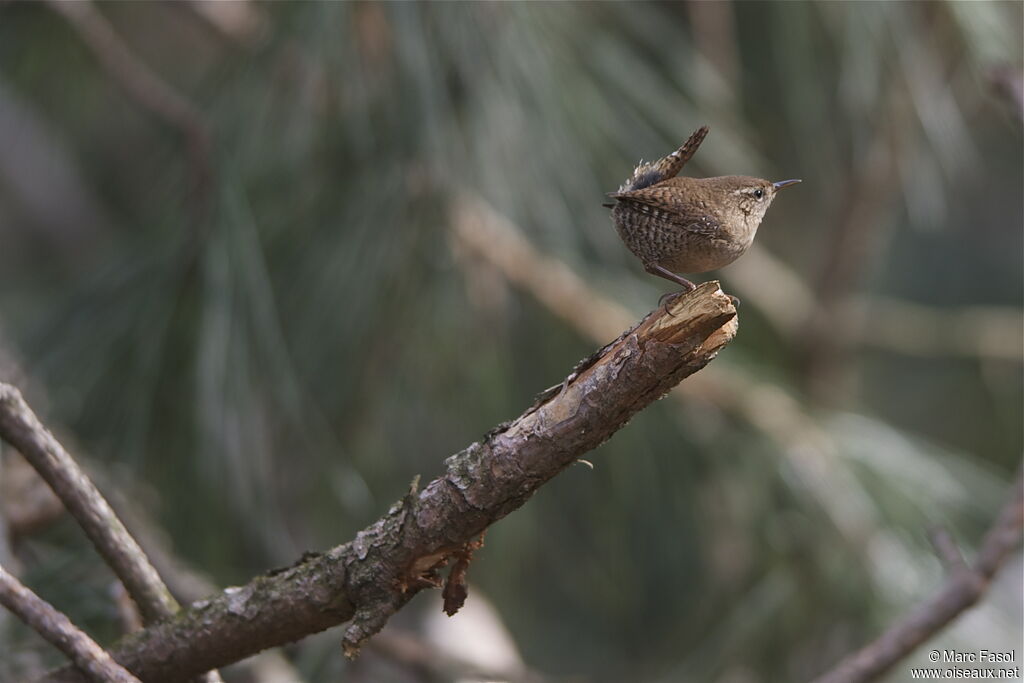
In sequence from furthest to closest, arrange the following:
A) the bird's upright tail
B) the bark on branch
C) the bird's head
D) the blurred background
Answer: the blurred background, the bird's upright tail, the bird's head, the bark on branch

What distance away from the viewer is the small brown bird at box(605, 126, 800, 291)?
5.24 feet

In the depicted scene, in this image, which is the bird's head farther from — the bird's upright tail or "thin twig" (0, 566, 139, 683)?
"thin twig" (0, 566, 139, 683)

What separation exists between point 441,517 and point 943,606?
34.4 inches

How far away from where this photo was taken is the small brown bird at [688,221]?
1.60m

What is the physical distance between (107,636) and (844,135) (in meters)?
3.63

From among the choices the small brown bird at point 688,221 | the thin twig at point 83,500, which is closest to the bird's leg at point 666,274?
the small brown bird at point 688,221

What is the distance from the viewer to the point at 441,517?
1.24 meters

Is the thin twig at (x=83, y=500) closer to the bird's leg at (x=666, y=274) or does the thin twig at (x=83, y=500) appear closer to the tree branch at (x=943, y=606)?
the bird's leg at (x=666, y=274)

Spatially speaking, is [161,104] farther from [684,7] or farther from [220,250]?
[684,7]

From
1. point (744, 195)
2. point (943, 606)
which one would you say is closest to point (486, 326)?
point (744, 195)

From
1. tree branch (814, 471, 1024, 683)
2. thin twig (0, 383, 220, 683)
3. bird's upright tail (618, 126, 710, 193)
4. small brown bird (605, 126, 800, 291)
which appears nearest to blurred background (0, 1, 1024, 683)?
thin twig (0, 383, 220, 683)

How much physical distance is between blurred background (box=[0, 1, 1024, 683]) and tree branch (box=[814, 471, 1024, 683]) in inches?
32.8

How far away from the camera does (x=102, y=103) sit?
12.1 feet

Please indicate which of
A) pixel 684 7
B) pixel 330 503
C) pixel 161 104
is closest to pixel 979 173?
pixel 684 7
